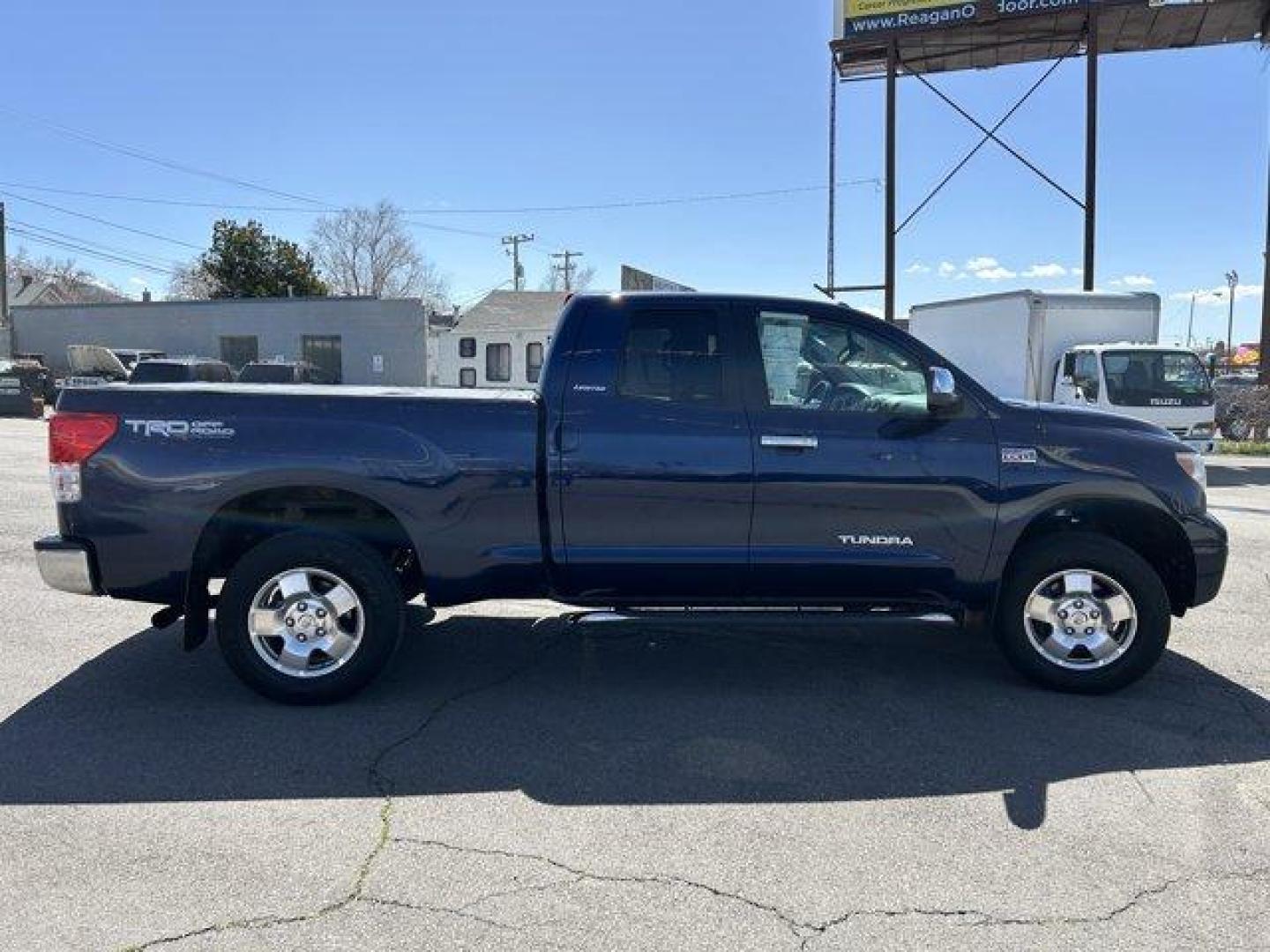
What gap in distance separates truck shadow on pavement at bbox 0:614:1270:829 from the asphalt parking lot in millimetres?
18

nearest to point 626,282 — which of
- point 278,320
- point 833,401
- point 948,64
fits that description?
point 948,64

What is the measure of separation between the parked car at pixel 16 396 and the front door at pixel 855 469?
90.4ft

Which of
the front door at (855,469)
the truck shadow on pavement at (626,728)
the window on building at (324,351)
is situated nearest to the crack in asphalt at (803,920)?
the truck shadow on pavement at (626,728)

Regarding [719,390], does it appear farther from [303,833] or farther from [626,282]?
[626,282]

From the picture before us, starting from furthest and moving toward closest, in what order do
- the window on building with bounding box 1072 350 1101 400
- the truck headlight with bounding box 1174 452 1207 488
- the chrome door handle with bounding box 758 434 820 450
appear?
1. the window on building with bounding box 1072 350 1101 400
2. the truck headlight with bounding box 1174 452 1207 488
3. the chrome door handle with bounding box 758 434 820 450

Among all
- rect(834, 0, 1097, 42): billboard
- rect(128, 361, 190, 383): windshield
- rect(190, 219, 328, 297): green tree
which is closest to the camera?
rect(128, 361, 190, 383): windshield

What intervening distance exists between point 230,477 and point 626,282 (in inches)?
553

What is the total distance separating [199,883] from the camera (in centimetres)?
320

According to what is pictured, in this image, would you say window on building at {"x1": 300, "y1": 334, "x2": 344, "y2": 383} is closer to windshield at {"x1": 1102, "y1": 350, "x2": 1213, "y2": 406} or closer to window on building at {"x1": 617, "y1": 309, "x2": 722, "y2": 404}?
windshield at {"x1": 1102, "y1": 350, "x2": 1213, "y2": 406}

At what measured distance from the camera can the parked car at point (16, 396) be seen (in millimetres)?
26406

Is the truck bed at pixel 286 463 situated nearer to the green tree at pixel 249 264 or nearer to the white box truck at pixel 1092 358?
the white box truck at pixel 1092 358

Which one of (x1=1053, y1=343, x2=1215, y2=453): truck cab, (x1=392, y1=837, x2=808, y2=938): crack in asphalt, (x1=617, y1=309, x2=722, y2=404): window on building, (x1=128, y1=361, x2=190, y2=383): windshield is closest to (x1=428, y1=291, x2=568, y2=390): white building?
(x1=128, y1=361, x2=190, y2=383): windshield

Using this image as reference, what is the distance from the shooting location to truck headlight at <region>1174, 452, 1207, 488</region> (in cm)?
495

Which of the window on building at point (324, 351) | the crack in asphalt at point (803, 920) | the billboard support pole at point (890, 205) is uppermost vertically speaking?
the billboard support pole at point (890, 205)
